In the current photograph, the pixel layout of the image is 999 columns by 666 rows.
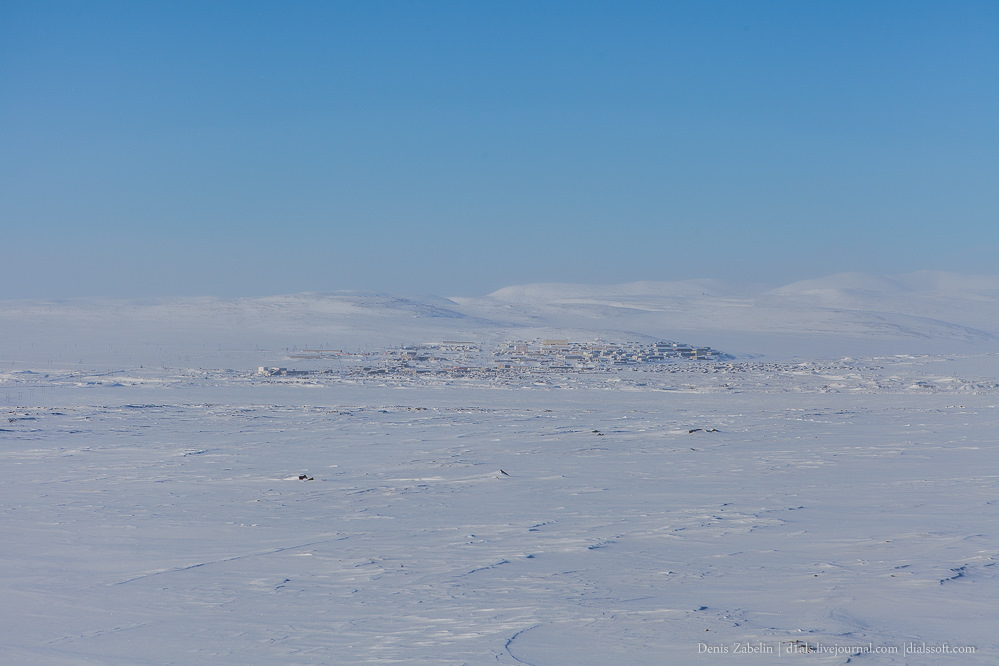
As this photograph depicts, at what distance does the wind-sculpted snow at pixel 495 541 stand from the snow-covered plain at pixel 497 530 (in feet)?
0.10

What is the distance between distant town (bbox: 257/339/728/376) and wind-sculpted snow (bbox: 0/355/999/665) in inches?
695

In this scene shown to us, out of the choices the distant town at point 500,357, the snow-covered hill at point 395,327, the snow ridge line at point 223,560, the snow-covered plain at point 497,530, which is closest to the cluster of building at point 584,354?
the distant town at point 500,357

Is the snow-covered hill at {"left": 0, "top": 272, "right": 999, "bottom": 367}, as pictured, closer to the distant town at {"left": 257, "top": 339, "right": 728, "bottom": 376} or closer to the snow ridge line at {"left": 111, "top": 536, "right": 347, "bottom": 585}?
the distant town at {"left": 257, "top": 339, "right": 728, "bottom": 376}

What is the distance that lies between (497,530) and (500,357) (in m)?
35.5

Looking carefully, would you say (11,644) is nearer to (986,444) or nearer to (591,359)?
(986,444)

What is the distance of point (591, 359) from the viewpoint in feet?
137

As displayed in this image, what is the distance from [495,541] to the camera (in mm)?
7398

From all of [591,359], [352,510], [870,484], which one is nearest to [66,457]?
[352,510]

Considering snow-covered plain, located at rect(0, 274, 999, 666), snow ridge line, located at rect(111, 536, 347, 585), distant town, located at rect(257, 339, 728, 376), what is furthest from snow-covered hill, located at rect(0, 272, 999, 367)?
snow ridge line, located at rect(111, 536, 347, 585)

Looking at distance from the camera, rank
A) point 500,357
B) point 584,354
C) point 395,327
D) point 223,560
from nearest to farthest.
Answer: point 223,560 → point 500,357 → point 584,354 → point 395,327

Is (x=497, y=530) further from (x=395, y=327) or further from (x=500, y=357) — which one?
(x=395, y=327)

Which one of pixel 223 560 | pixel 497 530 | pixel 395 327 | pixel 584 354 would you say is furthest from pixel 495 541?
pixel 395 327

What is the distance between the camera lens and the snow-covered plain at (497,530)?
4996mm

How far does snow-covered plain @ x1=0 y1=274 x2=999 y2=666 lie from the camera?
500cm
